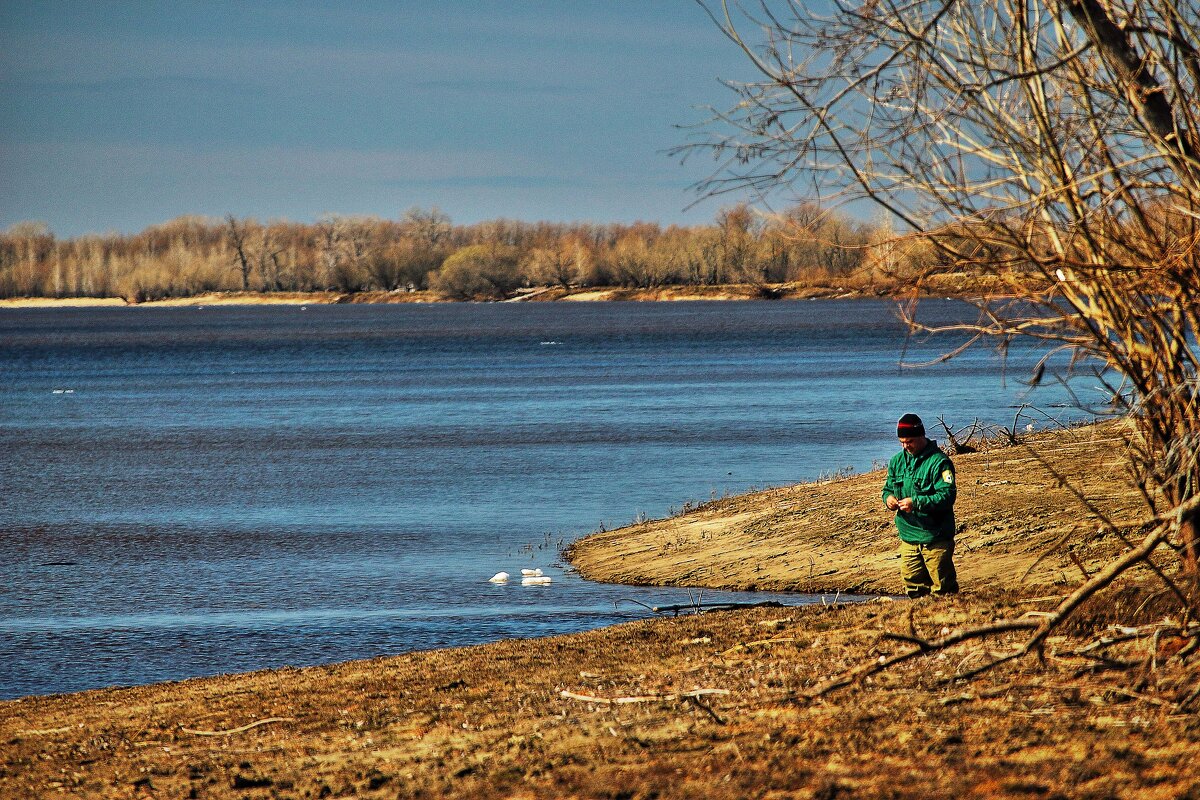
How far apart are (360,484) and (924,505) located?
16.0 metres

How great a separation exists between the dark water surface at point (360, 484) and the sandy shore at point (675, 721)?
9.16ft

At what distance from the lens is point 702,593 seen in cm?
1275

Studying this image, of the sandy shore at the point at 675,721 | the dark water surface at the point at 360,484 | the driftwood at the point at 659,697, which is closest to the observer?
the sandy shore at the point at 675,721

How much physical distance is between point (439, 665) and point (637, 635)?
4.30 ft

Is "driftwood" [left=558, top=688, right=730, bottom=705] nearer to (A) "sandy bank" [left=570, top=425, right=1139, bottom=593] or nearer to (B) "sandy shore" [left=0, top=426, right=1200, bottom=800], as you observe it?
(B) "sandy shore" [left=0, top=426, right=1200, bottom=800]

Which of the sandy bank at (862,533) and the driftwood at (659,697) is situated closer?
the driftwood at (659,697)

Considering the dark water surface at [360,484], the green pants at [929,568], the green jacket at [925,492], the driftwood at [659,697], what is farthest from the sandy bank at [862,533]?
the driftwood at [659,697]

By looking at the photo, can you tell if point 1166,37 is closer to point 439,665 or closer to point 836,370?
point 439,665

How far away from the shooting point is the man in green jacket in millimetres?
9008

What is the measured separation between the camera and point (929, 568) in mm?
9203

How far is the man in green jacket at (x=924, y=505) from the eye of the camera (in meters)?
9.01

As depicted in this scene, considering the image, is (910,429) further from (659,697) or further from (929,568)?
(659,697)

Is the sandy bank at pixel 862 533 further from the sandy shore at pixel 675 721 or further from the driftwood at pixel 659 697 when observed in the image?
the driftwood at pixel 659 697

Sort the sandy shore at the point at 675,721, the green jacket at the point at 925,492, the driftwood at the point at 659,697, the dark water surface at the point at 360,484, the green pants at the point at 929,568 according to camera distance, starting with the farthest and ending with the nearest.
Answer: the dark water surface at the point at 360,484, the green pants at the point at 929,568, the green jacket at the point at 925,492, the driftwood at the point at 659,697, the sandy shore at the point at 675,721
